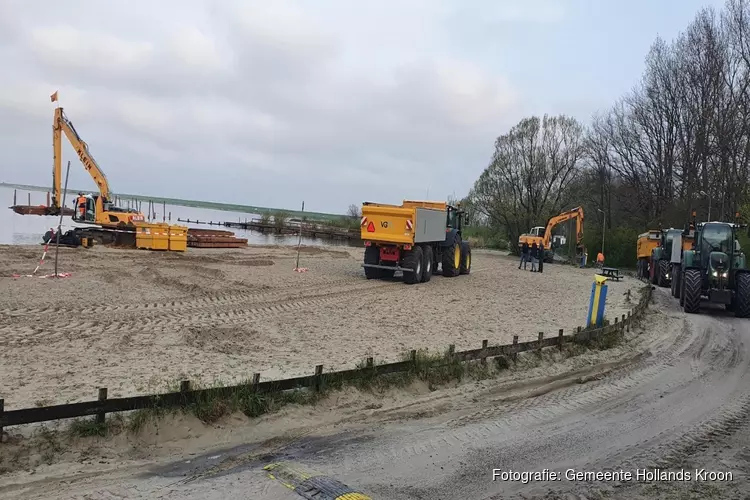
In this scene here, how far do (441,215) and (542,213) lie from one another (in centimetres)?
2409

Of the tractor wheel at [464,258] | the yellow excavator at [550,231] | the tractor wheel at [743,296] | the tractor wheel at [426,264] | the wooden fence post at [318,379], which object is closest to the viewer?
the wooden fence post at [318,379]

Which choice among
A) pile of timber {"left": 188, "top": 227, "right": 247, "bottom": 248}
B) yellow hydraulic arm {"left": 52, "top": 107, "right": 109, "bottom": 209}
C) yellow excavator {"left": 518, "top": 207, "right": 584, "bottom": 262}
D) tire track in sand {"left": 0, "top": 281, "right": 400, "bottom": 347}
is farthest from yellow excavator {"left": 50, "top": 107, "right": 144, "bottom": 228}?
yellow excavator {"left": 518, "top": 207, "right": 584, "bottom": 262}

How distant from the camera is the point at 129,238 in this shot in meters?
26.6

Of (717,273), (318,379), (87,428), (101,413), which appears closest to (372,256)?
(717,273)

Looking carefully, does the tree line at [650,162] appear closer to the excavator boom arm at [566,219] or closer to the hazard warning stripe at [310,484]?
the excavator boom arm at [566,219]

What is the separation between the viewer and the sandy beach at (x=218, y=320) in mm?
6789

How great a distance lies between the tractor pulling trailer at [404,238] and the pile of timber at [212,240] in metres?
14.9

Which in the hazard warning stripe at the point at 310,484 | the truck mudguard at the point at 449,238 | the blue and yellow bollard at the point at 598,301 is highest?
the truck mudguard at the point at 449,238

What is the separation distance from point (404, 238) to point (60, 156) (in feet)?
64.8

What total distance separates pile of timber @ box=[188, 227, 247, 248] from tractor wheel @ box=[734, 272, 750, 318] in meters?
25.3

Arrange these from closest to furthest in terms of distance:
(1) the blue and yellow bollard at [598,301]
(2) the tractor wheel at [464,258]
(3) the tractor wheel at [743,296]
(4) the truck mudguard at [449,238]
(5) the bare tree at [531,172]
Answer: (1) the blue and yellow bollard at [598,301] < (3) the tractor wheel at [743,296] < (4) the truck mudguard at [449,238] < (2) the tractor wheel at [464,258] < (5) the bare tree at [531,172]

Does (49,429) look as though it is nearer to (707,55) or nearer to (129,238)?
(129,238)

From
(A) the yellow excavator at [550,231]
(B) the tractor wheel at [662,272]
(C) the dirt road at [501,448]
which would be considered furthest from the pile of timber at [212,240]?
(C) the dirt road at [501,448]

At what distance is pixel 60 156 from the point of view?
2742cm
